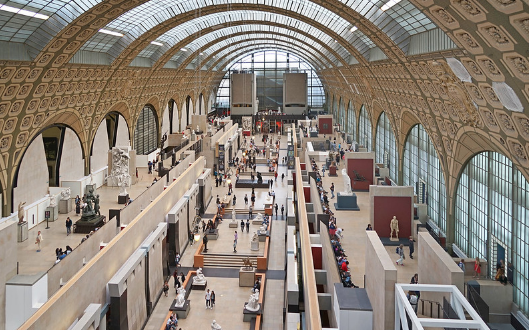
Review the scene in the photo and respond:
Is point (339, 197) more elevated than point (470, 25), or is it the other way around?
point (470, 25)

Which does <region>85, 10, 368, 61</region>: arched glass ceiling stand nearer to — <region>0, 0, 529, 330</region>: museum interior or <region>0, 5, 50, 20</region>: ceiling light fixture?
<region>0, 0, 529, 330</region>: museum interior

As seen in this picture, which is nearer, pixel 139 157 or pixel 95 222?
pixel 95 222

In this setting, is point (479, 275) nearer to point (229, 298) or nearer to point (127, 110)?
point (229, 298)

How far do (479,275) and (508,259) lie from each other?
1.52 meters

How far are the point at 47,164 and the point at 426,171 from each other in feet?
87.3

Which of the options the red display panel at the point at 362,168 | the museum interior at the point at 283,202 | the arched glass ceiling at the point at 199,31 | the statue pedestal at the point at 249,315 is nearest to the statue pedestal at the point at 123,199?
the museum interior at the point at 283,202

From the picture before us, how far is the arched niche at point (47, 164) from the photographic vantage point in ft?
101

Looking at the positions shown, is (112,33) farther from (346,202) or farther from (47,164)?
(346,202)

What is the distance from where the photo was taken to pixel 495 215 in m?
20.1

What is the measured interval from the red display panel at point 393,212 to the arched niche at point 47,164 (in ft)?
71.4

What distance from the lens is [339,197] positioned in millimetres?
28172

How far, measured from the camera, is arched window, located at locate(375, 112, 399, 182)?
130 feet

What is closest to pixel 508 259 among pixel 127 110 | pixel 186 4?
pixel 186 4

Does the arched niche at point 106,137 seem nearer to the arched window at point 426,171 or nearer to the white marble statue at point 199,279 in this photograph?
the white marble statue at point 199,279
